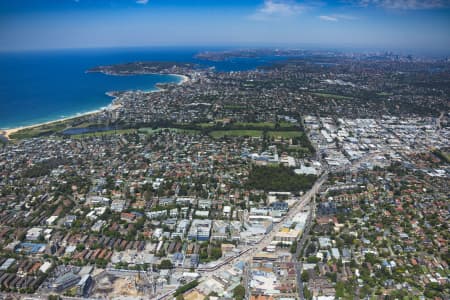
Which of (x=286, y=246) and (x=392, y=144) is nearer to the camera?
(x=286, y=246)

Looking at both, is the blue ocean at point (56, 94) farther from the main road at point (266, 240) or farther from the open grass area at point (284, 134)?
the main road at point (266, 240)

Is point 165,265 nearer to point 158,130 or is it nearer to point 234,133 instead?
point 234,133

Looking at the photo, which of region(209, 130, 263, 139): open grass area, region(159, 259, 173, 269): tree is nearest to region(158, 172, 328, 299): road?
region(159, 259, 173, 269): tree

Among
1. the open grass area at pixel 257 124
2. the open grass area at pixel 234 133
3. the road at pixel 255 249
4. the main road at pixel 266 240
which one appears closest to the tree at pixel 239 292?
the road at pixel 255 249

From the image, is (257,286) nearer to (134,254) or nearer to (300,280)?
(300,280)

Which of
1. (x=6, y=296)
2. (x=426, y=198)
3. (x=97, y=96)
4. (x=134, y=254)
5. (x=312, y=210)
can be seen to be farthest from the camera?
(x=97, y=96)

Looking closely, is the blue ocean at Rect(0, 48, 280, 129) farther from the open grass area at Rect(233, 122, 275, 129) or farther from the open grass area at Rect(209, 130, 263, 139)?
the open grass area at Rect(233, 122, 275, 129)

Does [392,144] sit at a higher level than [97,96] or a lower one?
lower

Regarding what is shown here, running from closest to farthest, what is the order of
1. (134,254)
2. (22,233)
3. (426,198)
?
(134,254), (22,233), (426,198)

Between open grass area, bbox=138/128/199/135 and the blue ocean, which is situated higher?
the blue ocean

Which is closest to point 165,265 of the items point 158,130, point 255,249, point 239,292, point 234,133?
point 239,292

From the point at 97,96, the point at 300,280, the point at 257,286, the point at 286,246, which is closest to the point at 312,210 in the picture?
the point at 286,246
